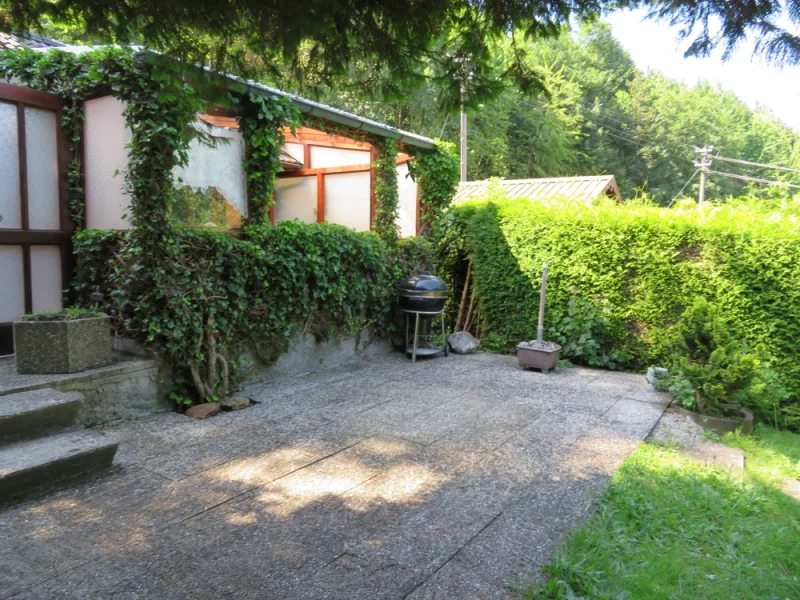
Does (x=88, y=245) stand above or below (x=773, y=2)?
below

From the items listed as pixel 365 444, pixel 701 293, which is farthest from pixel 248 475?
pixel 701 293

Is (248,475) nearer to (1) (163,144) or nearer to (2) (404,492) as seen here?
(2) (404,492)

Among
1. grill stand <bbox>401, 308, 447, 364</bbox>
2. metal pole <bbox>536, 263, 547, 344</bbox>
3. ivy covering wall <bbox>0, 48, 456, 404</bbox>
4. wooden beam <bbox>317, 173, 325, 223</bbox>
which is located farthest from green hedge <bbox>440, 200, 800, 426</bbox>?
ivy covering wall <bbox>0, 48, 456, 404</bbox>

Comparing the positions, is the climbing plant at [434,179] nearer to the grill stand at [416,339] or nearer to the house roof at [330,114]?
the house roof at [330,114]

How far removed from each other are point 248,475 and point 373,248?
13.1 feet

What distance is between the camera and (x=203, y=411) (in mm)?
4633

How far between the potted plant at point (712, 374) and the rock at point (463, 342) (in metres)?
3.20

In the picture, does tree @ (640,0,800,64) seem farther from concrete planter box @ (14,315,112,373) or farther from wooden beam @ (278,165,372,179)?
wooden beam @ (278,165,372,179)

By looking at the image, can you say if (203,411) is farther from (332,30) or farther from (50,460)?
(332,30)

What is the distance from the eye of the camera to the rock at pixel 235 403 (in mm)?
4848

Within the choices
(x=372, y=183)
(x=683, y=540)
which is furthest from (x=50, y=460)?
(x=372, y=183)

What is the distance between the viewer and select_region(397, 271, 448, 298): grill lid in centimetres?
719

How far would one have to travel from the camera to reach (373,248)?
6.92m

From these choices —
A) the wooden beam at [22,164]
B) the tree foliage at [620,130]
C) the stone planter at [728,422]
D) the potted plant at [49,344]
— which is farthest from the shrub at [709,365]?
the tree foliage at [620,130]
